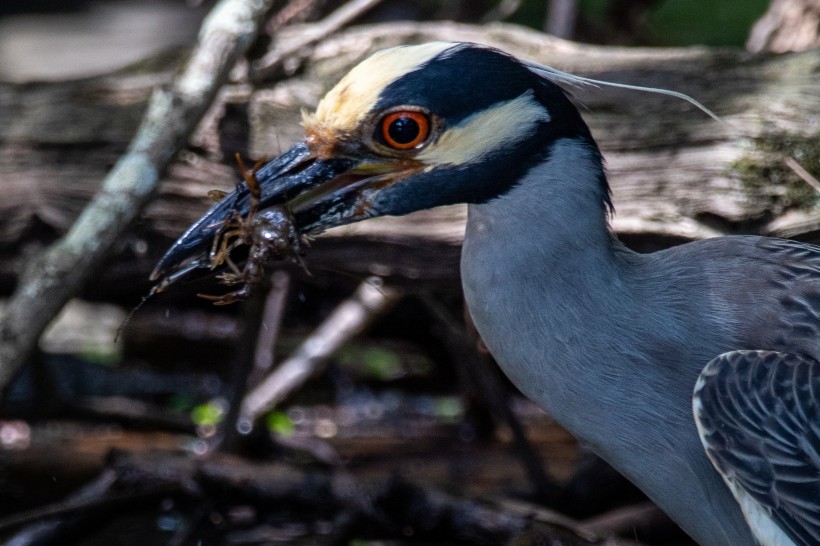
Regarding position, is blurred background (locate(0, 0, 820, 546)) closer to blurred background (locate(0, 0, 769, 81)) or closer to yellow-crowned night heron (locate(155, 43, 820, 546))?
blurred background (locate(0, 0, 769, 81))

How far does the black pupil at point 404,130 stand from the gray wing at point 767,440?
82 centimetres

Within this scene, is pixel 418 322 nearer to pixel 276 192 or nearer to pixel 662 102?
pixel 662 102

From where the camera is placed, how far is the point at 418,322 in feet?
16.7

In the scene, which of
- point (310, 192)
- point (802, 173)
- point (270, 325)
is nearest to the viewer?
point (310, 192)

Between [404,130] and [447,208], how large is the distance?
1.12m

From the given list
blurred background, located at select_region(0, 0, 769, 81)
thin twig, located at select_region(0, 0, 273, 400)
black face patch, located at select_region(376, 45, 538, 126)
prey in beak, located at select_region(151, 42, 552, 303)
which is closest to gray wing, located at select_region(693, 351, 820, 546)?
prey in beak, located at select_region(151, 42, 552, 303)

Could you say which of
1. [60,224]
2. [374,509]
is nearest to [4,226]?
[60,224]

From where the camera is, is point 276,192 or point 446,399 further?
point 446,399

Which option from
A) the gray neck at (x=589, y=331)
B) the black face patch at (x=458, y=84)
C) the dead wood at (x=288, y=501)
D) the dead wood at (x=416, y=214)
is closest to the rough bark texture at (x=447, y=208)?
the dead wood at (x=416, y=214)

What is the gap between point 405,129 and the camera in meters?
2.26

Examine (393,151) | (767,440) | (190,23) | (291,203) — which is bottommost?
(190,23)

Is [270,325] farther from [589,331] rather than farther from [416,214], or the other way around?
[589,331]

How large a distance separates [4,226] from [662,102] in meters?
2.25

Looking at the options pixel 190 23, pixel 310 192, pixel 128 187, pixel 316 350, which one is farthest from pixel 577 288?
pixel 190 23
